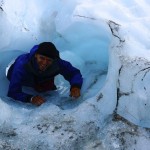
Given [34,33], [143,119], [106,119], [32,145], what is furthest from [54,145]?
[34,33]

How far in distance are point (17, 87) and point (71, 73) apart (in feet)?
1.58

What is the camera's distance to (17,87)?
→ 279 centimetres

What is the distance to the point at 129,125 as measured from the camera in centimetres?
243

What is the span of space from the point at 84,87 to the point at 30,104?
1.65 feet

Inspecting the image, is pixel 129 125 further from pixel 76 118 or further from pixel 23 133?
pixel 23 133

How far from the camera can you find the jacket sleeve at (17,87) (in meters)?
2.77

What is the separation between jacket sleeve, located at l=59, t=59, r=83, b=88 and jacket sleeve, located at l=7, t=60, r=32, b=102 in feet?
1.14

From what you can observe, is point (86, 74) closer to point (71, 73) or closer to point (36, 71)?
point (71, 73)

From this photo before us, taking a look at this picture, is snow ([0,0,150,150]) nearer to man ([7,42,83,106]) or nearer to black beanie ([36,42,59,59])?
man ([7,42,83,106])

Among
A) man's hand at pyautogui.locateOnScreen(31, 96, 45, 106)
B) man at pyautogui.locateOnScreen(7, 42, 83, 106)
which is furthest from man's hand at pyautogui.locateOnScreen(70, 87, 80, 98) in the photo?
man's hand at pyautogui.locateOnScreen(31, 96, 45, 106)

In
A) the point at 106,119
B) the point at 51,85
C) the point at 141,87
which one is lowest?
the point at 51,85

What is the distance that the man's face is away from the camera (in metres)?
2.71

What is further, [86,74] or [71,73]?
[86,74]

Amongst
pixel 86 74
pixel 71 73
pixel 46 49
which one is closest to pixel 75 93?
pixel 71 73
